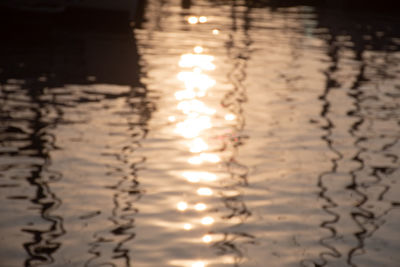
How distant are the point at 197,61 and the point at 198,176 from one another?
1172 cm

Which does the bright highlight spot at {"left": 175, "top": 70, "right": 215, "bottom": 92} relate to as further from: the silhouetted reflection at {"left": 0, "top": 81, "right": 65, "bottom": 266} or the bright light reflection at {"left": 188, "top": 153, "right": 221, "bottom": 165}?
the bright light reflection at {"left": 188, "top": 153, "right": 221, "bottom": 165}

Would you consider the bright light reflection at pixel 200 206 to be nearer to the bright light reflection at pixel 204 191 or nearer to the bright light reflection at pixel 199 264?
the bright light reflection at pixel 204 191

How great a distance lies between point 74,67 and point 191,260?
13.2 m

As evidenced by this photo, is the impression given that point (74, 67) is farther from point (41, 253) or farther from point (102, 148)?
point (41, 253)

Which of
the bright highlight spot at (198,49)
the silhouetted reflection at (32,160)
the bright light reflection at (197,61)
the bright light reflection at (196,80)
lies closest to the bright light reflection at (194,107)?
the bright light reflection at (196,80)

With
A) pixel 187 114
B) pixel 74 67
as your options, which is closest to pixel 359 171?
pixel 187 114

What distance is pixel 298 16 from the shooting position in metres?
39.4

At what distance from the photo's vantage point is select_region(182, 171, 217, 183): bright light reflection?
11.9 meters

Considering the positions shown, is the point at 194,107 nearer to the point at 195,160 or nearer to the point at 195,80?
the point at 195,80

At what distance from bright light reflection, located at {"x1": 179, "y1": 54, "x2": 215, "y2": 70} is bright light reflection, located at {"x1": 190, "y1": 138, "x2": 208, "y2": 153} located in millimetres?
8377

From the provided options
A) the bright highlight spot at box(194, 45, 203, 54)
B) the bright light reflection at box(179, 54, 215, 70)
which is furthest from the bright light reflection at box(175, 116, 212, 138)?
the bright highlight spot at box(194, 45, 203, 54)

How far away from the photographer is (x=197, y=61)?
23.5 meters

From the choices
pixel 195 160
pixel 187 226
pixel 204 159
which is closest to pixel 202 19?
pixel 204 159

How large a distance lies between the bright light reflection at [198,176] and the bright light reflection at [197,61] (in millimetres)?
10443
